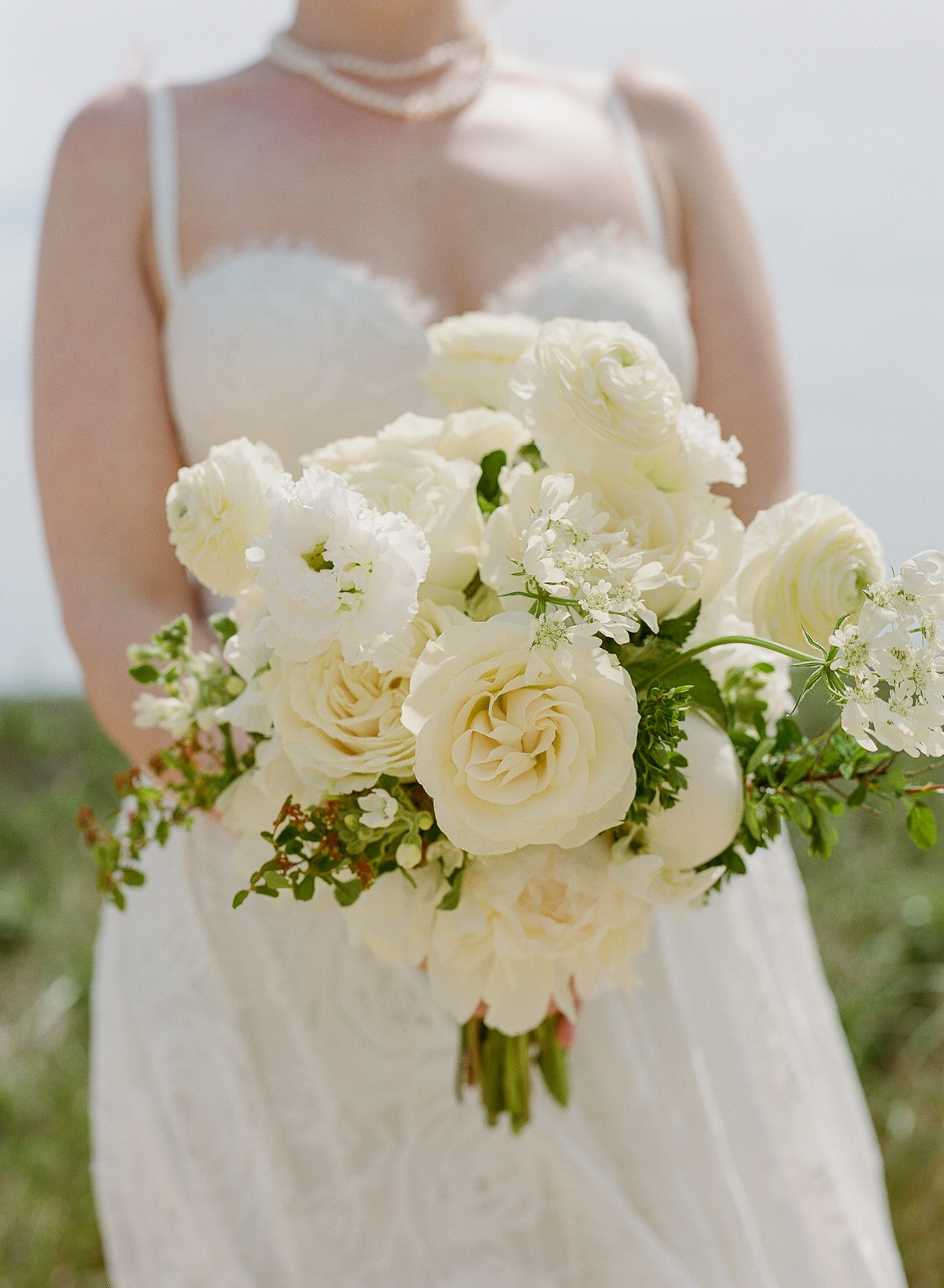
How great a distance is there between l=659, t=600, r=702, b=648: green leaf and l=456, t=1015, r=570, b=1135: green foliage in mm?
520

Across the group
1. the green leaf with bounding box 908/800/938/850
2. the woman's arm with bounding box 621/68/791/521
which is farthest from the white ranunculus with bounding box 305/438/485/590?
the woman's arm with bounding box 621/68/791/521

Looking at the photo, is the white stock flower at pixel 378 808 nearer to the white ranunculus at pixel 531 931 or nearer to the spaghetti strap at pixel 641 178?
the white ranunculus at pixel 531 931

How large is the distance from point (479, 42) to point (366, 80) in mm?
214

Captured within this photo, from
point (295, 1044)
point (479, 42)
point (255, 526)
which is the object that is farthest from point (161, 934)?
point (479, 42)

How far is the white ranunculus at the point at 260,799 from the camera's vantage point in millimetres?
976

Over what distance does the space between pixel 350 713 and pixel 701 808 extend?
0.28 meters

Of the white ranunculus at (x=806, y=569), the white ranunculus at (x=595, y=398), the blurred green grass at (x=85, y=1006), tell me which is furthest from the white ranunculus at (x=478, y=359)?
the blurred green grass at (x=85, y=1006)

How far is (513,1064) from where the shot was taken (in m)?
1.30

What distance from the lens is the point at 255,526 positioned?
3.20ft

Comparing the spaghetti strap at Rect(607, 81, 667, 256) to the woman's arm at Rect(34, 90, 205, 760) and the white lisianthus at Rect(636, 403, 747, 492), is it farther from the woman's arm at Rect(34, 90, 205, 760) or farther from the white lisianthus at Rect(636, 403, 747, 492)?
the white lisianthus at Rect(636, 403, 747, 492)

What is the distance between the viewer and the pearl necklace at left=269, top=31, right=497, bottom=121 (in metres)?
1.84

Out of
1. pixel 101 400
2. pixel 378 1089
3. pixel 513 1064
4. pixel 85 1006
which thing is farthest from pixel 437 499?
pixel 85 1006

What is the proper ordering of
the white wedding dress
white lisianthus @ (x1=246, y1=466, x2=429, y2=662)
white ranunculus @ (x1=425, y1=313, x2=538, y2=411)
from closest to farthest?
white lisianthus @ (x1=246, y1=466, x2=429, y2=662), white ranunculus @ (x1=425, y1=313, x2=538, y2=411), the white wedding dress

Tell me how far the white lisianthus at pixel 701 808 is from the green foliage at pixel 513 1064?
1.34 ft
